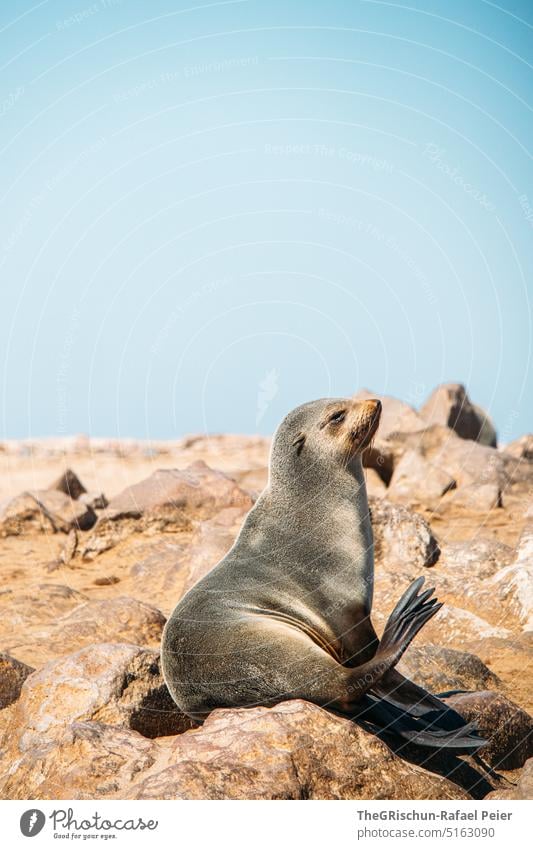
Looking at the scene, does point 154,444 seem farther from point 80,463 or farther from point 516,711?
point 516,711

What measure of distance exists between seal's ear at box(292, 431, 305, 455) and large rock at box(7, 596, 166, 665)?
3094 mm

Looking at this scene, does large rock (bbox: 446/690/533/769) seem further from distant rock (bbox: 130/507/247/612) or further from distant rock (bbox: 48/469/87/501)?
distant rock (bbox: 48/469/87/501)

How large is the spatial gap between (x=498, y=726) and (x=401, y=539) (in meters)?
5.02

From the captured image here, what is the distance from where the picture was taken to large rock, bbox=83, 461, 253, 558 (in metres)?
14.3

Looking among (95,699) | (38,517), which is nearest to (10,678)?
(95,699)

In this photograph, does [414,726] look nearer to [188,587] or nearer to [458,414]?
[188,587]

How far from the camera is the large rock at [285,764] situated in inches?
186

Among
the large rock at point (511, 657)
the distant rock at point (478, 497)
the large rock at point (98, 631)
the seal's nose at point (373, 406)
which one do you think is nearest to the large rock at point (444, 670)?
the large rock at point (511, 657)

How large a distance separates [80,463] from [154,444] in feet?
16.6

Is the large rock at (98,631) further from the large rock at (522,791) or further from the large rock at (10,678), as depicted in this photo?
the large rock at (522,791)

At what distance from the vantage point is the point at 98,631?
937 centimetres
